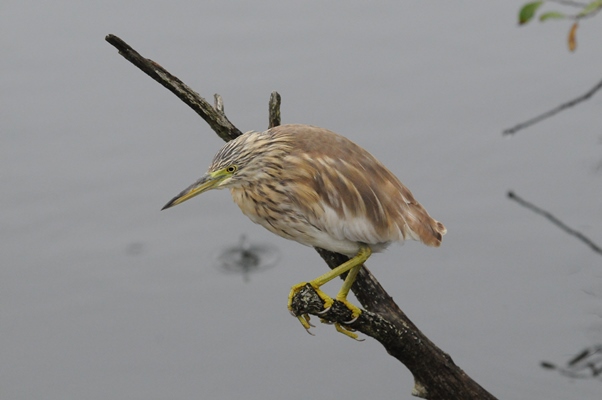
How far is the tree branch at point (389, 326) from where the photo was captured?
12.2 ft

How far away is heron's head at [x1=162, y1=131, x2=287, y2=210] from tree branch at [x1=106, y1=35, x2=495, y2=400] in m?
0.43

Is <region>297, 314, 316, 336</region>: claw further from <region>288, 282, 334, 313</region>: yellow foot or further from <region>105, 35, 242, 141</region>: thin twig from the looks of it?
<region>105, 35, 242, 141</region>: thin twig

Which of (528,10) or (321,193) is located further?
(321,193)

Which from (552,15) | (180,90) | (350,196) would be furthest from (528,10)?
(180,90)

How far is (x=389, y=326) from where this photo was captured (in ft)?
12.0

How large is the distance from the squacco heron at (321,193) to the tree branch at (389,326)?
213mm

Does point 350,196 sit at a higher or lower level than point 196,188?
lower

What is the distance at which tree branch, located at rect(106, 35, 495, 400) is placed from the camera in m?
3.72

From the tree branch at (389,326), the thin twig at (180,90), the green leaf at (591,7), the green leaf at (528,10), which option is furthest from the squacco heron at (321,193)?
the green leaf at (591,7)

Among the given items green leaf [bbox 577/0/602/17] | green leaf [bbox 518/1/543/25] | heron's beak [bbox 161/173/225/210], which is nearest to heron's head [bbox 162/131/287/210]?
heron's beak [bbox 161/173/225/210]

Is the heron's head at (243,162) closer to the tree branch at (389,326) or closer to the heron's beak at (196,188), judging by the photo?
the heron's beak at (196,188)

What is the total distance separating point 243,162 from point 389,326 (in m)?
0.83

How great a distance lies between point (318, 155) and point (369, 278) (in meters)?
0.63

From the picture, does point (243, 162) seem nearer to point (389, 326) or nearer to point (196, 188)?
point (196, 188)
